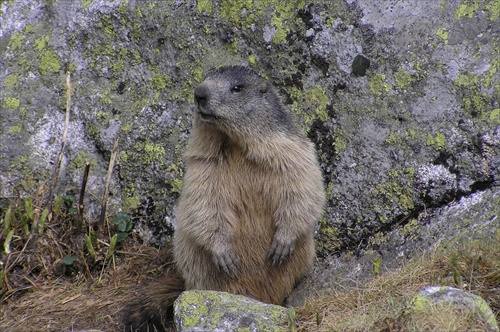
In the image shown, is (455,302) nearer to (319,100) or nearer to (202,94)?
(202,94)

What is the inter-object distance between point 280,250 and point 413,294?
142 centimetres

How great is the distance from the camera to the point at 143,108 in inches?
253

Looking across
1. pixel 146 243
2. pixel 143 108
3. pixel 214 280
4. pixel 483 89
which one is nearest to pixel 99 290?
pixel 146 243

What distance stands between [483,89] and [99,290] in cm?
388

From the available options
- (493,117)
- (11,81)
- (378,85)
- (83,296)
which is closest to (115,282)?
(83,296)

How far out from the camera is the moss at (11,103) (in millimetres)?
6344

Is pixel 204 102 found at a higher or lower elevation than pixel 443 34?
lower

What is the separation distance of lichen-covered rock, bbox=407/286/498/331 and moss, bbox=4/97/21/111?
14.2 feet

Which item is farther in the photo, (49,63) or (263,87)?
(49,63)

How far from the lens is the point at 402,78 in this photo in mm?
5828

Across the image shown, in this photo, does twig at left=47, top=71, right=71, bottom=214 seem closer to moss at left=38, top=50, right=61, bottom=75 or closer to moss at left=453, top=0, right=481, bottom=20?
moss at left=38, top=50, right=61, bottom=75

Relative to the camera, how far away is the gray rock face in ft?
18.5

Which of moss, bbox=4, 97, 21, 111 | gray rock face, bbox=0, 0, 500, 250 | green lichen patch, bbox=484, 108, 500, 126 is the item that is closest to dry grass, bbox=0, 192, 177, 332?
gray rock face, bbox=0, 0, 500, 250

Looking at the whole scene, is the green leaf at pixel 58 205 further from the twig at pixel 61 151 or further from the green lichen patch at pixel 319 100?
the green lichen patch at pixel 319 100
